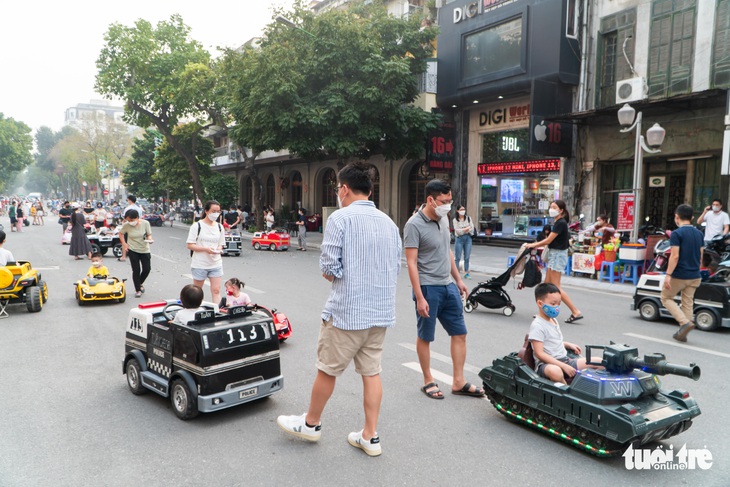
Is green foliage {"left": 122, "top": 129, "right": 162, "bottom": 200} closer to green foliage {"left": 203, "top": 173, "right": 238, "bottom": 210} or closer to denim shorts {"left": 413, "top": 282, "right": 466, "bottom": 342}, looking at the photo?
green foliage {"left": 203, "top": 173, "right": 238, "bottom": 210}

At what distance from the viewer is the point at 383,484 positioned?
340 cm

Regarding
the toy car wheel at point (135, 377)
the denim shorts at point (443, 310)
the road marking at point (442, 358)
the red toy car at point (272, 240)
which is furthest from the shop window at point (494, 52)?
the toy car wheel at point (135, 377)

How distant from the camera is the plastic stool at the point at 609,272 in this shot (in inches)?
506

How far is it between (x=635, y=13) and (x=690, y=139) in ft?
14.7

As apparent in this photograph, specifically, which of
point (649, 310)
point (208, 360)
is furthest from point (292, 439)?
point (649, 310)

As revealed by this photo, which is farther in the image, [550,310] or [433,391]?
[433,391]

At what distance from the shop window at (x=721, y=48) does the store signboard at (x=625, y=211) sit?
378 centimetres

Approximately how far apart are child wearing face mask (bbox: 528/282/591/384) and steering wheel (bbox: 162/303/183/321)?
315cm

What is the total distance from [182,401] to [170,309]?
1.02m

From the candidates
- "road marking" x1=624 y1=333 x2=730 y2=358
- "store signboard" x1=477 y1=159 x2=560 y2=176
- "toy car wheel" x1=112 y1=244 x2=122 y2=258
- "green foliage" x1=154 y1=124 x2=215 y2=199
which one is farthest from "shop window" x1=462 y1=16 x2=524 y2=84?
"green foliage" x1=154 y1=124 x2=215 y2=199

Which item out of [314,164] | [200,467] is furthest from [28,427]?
[314,164]

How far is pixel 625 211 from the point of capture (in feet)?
54.4

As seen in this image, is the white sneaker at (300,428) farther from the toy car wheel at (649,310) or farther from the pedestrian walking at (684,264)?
the toy car wheel at (649,310)

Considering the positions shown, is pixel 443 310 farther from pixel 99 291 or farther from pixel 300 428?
pixel 99 291
